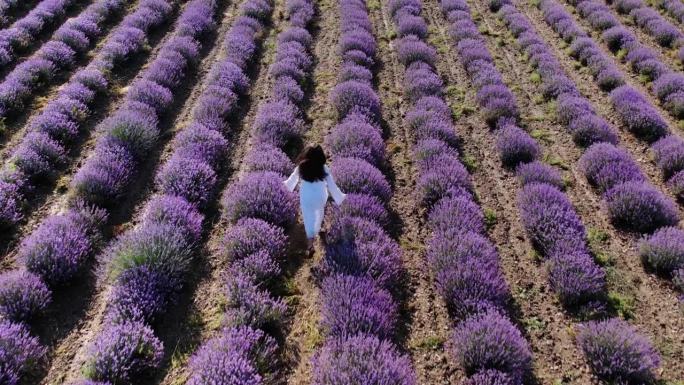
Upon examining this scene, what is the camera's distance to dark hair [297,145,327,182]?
607cm

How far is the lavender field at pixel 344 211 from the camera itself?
530 cm

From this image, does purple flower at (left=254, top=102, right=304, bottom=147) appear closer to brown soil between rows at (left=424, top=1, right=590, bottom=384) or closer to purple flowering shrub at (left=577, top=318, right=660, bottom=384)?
brown soil between rows at (left=424, top=1, right=590, bottom=384)

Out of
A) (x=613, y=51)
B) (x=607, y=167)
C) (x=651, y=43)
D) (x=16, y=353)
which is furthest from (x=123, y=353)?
(x=651, y=43)

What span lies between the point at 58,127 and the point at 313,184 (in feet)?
17.8

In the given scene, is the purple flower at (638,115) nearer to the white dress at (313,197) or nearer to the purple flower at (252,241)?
the white dress at (313,197)

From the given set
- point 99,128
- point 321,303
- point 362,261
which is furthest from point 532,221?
point 99,128

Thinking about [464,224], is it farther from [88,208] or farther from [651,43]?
[651,43]

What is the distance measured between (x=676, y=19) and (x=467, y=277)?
1338cm

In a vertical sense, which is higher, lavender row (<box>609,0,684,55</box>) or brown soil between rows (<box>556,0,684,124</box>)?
lavender row (<box>609,0,684,55</box>)

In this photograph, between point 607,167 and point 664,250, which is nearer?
point 664,250

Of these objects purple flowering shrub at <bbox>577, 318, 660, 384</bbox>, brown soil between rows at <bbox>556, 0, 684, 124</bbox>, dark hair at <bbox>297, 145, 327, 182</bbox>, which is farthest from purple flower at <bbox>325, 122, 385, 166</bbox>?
brown soil between rows at <bbox>556, 0, 684, 124</bbox>

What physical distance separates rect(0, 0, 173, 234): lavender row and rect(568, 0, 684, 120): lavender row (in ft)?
34.3

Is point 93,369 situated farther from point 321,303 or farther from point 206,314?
point 321,303

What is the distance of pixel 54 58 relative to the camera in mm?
11461
